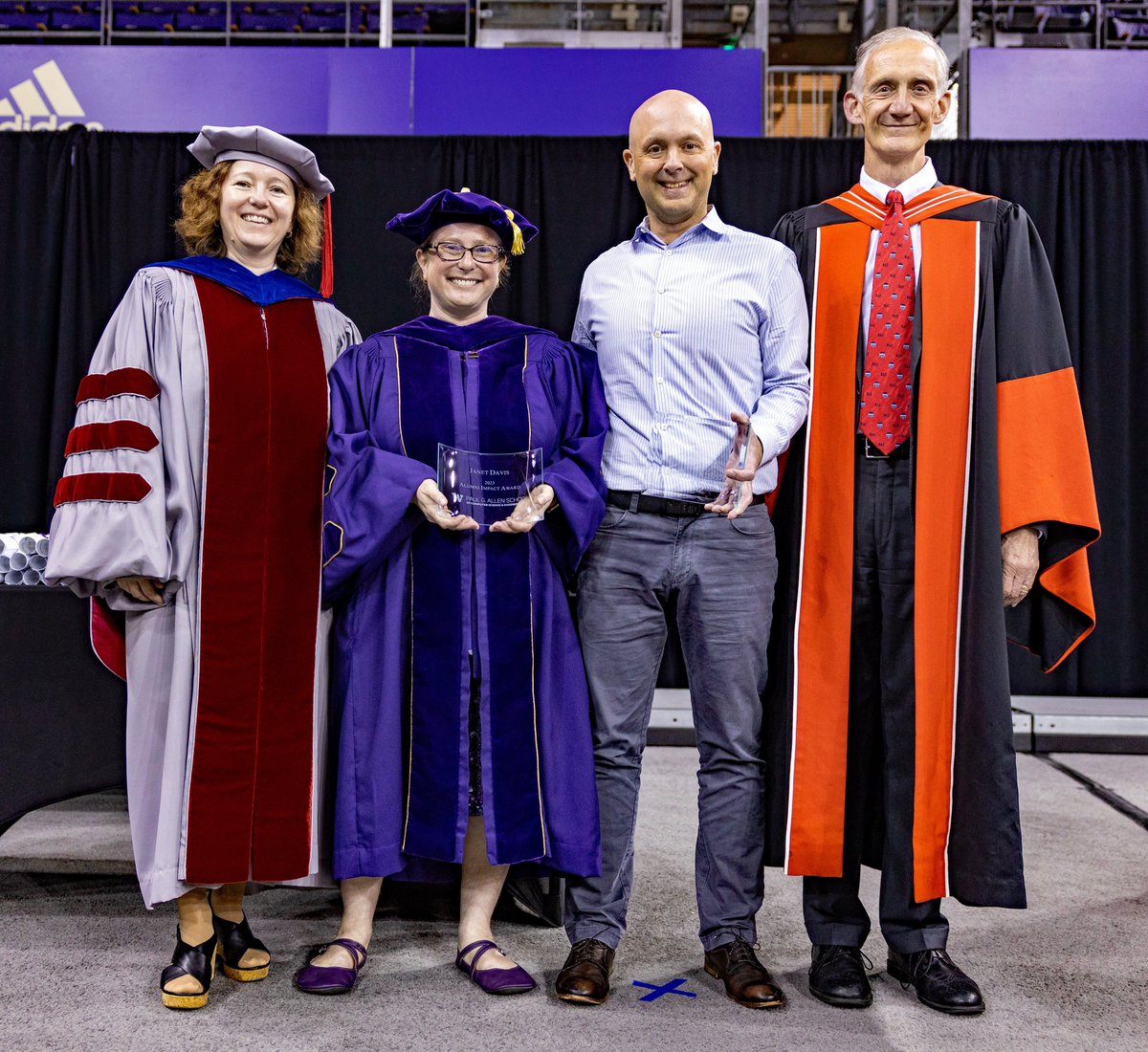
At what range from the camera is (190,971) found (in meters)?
2.12

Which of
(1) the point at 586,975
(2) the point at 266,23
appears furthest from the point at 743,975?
(2) the point at 266,23

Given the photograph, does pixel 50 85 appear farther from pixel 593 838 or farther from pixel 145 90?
pixel 593 838

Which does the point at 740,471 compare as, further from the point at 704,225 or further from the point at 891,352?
the point at 704,225

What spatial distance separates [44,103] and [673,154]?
17.0ft

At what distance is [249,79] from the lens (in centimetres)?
598

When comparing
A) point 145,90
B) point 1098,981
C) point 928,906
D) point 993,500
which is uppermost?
point 145,90

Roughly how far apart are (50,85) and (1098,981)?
6.32 m

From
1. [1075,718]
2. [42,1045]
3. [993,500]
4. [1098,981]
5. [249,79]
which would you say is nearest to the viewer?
[42,1045]

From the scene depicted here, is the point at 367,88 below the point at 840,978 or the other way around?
the other way around

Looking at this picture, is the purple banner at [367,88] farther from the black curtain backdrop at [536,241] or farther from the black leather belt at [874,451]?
the black leather belt at [874,451]

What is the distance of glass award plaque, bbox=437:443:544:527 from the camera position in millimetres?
2105

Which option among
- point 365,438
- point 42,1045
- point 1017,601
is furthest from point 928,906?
point 42,1045

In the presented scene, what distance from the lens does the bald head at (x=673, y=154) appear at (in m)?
2.15

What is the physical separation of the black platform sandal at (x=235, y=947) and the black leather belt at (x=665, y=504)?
1.15 metres
